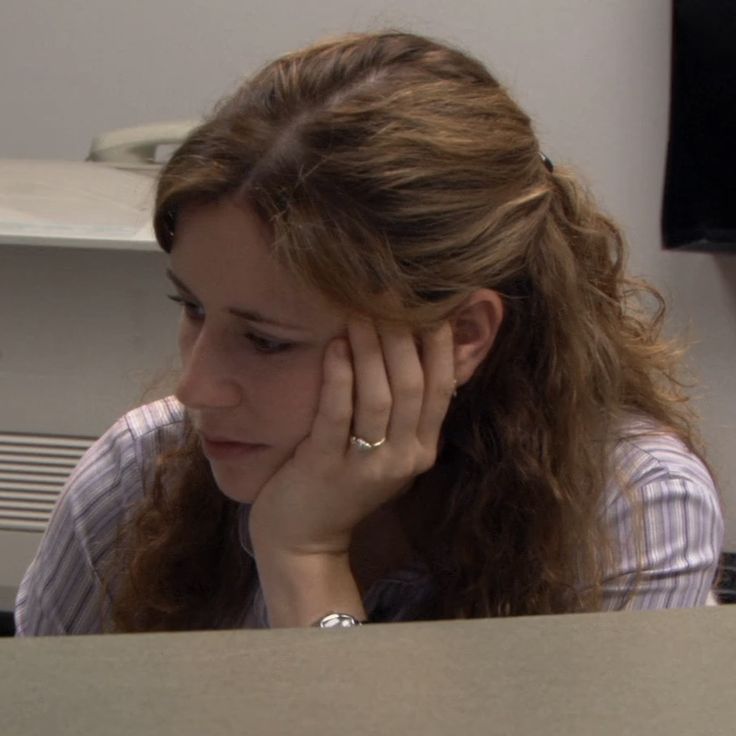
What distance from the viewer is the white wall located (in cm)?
223

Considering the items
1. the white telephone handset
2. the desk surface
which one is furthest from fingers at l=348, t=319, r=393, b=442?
the white telephone handset

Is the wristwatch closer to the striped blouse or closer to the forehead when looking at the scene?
the striped blouse

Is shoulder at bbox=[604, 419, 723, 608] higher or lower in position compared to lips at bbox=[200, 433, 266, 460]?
lower

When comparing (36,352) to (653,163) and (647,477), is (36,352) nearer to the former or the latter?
(647,477)

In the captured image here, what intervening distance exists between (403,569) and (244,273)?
0.29 meters

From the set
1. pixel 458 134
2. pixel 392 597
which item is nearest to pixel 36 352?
pixel 392 597

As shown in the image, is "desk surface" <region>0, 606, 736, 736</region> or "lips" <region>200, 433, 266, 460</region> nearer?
"desk surface" <region>0, 606, 736, 736</region>

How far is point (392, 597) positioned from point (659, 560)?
201 millimetres

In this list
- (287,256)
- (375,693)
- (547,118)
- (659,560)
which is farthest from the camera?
(547,118)

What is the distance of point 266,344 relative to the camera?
2.80 feet

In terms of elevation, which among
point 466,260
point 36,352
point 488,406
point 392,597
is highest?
point 466,260

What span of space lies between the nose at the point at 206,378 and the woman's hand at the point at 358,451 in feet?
0.24

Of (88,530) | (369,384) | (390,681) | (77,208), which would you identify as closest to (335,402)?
(369,384)

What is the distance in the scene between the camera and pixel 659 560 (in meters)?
0.95
